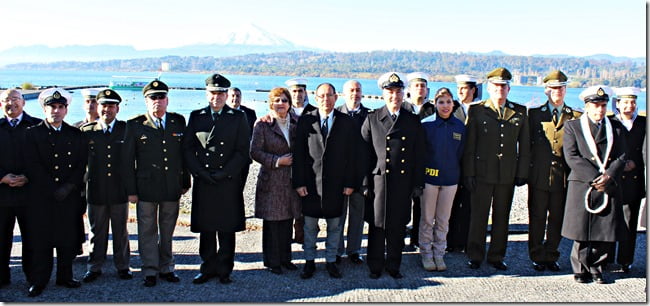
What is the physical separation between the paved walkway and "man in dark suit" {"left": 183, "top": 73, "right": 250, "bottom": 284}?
1.07ft

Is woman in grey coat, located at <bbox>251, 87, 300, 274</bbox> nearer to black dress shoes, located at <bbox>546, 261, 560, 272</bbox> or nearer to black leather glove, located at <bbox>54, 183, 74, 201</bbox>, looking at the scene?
black leather glove, located at <bbox>54, 183, 74, 201</bbox>

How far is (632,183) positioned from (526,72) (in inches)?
7561

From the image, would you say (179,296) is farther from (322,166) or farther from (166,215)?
(322,166)

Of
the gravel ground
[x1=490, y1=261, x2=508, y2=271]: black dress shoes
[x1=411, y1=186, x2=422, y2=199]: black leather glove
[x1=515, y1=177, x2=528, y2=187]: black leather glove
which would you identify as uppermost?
[x1=515, y1=177, x2=528, y2=187]: black leather glove

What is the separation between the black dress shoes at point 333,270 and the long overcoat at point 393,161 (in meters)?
0.62

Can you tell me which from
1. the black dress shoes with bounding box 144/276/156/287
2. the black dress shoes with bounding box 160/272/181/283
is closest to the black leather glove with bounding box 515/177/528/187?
the black dress shoes with bounding box 160/272/181/283

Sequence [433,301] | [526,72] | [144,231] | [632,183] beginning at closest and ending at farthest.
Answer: [433,301]
[144,231]
[632,183]
[526,72]

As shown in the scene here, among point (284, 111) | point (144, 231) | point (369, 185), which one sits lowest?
point (144, 231)

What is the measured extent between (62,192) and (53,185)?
0.11 meters

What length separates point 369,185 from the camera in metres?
5.78

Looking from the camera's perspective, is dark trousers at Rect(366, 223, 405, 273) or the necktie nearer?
the necktie

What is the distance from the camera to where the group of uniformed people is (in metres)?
5.27

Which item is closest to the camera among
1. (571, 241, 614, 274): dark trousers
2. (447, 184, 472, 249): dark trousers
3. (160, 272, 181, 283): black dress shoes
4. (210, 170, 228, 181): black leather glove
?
(210, 170, 228, 181): black leather glove

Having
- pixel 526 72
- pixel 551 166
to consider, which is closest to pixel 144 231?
pixel 551 166
